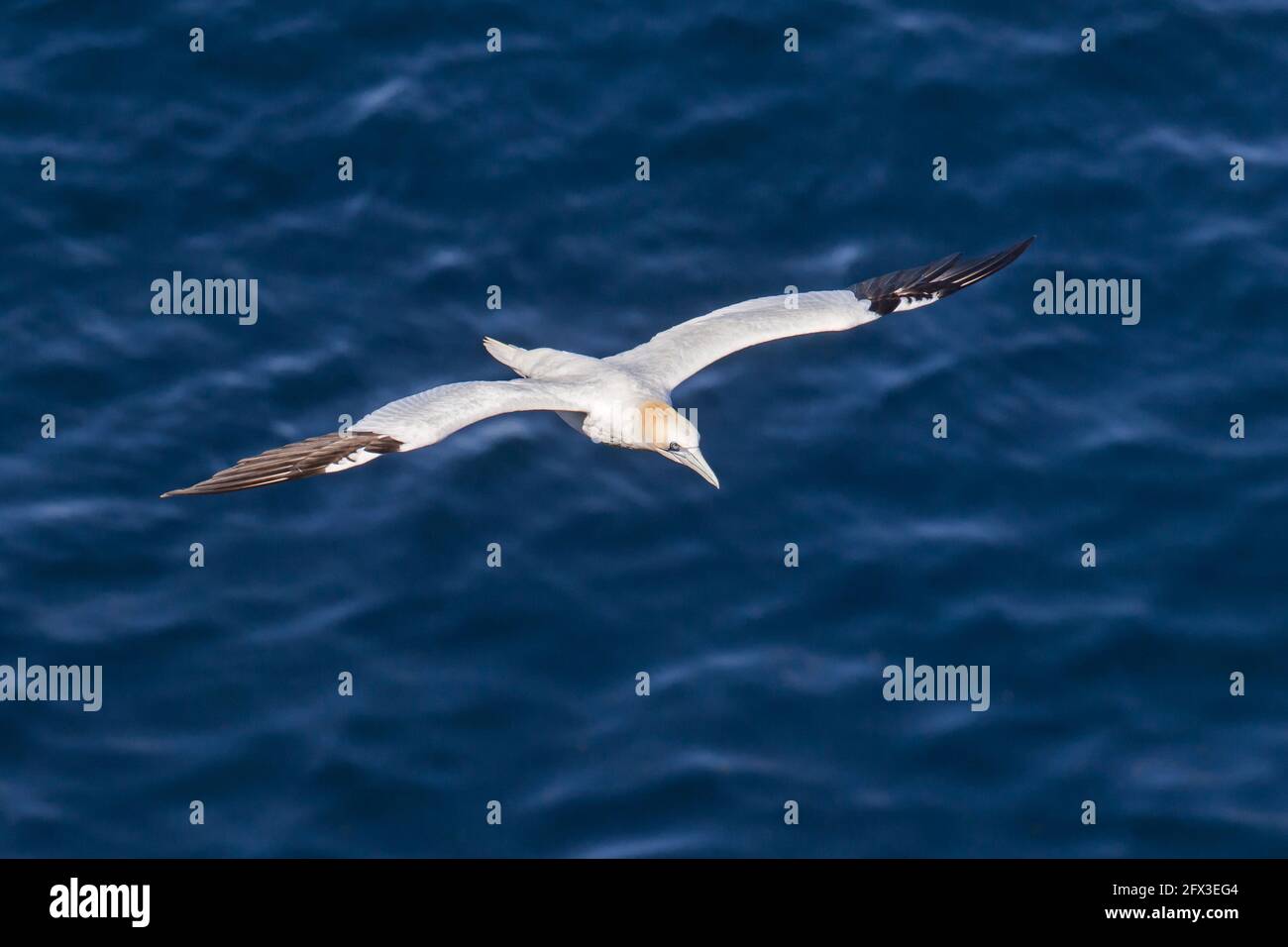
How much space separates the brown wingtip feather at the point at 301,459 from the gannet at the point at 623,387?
0.01 meters

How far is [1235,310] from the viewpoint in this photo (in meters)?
29.9

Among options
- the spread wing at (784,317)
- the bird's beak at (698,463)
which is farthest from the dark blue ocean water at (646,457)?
the spread wing at (784,317)

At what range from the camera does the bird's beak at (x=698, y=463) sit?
26.7 m

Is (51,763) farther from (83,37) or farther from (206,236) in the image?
(83,37)

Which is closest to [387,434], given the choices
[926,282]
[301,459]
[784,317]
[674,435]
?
[301,459]

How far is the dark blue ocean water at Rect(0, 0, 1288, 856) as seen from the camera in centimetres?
2436

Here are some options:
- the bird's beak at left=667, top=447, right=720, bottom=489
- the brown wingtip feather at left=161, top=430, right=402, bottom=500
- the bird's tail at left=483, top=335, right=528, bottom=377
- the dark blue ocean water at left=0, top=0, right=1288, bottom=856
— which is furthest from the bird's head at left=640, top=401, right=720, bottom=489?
the brown wingtip feather at left=161, top=430, right=402, bottom=500

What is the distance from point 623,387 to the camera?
1051 inches

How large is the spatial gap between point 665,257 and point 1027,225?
4.99 m

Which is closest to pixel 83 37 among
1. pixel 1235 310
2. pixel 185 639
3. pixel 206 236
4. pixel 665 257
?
pixel 206 236

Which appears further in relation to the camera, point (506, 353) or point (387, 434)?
point (506, 353)

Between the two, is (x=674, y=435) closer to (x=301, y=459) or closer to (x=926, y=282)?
(x=301, y=459)

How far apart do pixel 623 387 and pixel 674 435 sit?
0.83 meters

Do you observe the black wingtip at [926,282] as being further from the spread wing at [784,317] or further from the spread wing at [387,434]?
the spread wing at [387,434]
